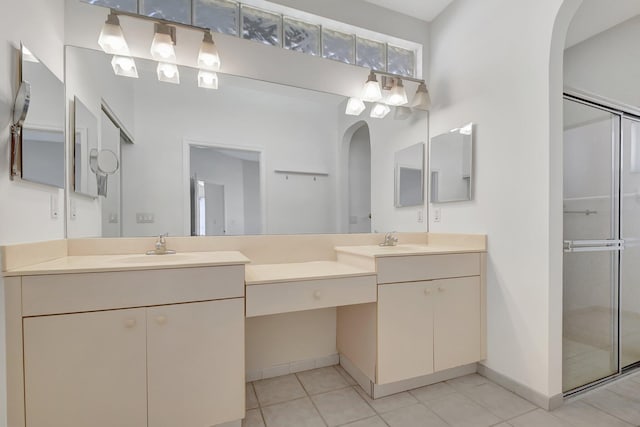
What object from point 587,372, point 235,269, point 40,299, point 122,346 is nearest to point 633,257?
point 587,372

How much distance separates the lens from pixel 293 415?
60.7 inches

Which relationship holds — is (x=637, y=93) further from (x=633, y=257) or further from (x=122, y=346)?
(x=122, y=346)

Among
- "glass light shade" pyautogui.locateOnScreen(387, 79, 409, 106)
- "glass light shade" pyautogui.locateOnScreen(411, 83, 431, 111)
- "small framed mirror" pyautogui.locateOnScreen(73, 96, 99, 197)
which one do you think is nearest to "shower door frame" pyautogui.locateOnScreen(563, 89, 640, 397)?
"glass light shade" pyautogui.locateOnScreen(411, 83, 431, 111)

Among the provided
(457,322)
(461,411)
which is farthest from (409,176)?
(461,411)

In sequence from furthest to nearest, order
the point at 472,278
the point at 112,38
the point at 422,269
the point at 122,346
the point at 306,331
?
the point at 306,331 → the point at 472,278 → the point at 422,269 → the point at 112,38 → the point at 122,346


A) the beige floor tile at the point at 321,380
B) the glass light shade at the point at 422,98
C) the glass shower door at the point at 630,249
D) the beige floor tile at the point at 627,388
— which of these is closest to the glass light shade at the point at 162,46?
the glass light shade at the point at 422,98

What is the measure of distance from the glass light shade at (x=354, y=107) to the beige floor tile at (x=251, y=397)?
2.03 meters

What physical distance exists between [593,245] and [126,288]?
105 inches

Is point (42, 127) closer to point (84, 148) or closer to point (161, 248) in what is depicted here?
point (84, 148)

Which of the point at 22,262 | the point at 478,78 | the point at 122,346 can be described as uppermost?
the point at 478,78

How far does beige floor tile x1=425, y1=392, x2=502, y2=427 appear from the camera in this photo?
147cm

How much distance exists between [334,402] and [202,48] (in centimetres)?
221

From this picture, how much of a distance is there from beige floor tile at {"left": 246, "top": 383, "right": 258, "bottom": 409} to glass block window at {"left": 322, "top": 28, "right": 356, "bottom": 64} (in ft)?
7.78

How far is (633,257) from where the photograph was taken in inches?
82.0
